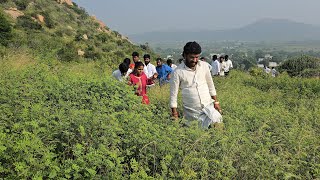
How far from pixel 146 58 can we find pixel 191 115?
4811 mm

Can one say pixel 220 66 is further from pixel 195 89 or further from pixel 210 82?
pixel 195 89

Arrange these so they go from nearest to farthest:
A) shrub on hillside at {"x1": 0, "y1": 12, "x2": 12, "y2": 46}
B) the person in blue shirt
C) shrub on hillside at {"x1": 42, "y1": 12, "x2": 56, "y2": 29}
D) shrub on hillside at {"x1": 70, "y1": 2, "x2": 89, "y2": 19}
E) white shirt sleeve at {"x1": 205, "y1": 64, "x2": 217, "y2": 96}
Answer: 1. white shirt sleeve at {"x1": 205, "y1": 64, "x2": 217, "y2": 96}
2. the person in blue shirt
3. shrub on hillside at {"x1": 0, "y1": 12, "x2": 12, "y2": 46}
4. shrub on hillside at {"x1": 42, "y1": 12, "x2": 56, "y2": 29}
5. shrub on hillside at {"x1": 70, "y1": 2, "x2": 89, "y2": 19}

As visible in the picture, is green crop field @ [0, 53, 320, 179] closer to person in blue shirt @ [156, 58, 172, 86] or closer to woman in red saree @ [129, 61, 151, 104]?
woman in red saree @ [129, 61, 151, 104]

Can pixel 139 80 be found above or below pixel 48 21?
below

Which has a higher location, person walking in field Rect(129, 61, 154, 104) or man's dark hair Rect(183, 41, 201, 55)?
man's dark hair Rect(183, 41, 201, 55)

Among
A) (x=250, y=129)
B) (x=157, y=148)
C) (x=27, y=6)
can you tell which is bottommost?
(x=250, y=129)

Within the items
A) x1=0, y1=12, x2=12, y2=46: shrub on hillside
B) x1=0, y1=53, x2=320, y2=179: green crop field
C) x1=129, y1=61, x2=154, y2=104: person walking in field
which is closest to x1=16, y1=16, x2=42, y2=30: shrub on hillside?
x1=0, y1=12, x2=12, y2=46: shrub on hillside

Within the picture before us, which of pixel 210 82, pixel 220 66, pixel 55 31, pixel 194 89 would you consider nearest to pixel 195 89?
pixel 194 89

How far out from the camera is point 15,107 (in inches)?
187

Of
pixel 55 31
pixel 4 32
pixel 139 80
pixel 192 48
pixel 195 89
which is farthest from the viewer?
pixel 55 31

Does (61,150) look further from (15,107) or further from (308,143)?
(308,143)

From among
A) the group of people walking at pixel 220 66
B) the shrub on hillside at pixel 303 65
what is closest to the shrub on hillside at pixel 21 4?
the group of people walking at pixel 220 66

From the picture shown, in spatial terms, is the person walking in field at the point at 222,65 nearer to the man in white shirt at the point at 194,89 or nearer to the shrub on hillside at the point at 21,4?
the man in white shirt at the point at 194,89

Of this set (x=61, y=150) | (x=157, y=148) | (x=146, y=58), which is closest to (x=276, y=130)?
(x=157, y=148)
